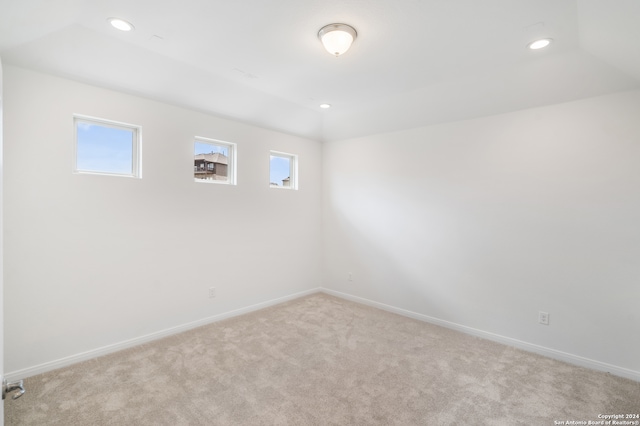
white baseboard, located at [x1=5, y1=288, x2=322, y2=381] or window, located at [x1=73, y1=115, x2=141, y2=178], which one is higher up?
window, located at [x1=73, y1=115, x2=141, y2=178]

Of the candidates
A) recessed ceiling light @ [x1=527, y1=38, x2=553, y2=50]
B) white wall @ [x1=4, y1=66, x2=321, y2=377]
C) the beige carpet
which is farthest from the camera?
white wall @ [x1=4, y1=66, x2=321, y2=377]

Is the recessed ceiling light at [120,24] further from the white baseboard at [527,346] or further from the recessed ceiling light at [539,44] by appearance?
the white baseboard at [527,346]

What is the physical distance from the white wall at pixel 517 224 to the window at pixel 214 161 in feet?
5.74

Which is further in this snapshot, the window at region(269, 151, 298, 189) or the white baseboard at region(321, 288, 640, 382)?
the window at region(269, 151, 298, 189)

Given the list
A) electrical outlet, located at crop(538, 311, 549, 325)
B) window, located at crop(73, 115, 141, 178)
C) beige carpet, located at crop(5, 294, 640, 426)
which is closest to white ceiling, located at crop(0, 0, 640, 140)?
window, located at crop(73, 115, 141, 178)

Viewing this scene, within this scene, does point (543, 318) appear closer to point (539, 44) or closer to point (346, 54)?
point (539, 44)

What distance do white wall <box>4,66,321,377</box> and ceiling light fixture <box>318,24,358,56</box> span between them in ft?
6.28

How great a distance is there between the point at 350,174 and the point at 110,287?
3.19m

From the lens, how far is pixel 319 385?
243 centimetres

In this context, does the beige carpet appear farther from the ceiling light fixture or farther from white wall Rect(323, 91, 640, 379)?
the ceiling light fixture

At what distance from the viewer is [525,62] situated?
2.59 meters

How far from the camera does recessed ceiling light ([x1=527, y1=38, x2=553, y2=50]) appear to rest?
2261 millimetres

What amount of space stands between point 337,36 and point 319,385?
257 centimetres

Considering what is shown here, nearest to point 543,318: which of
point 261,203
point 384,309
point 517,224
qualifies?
point 517,224
